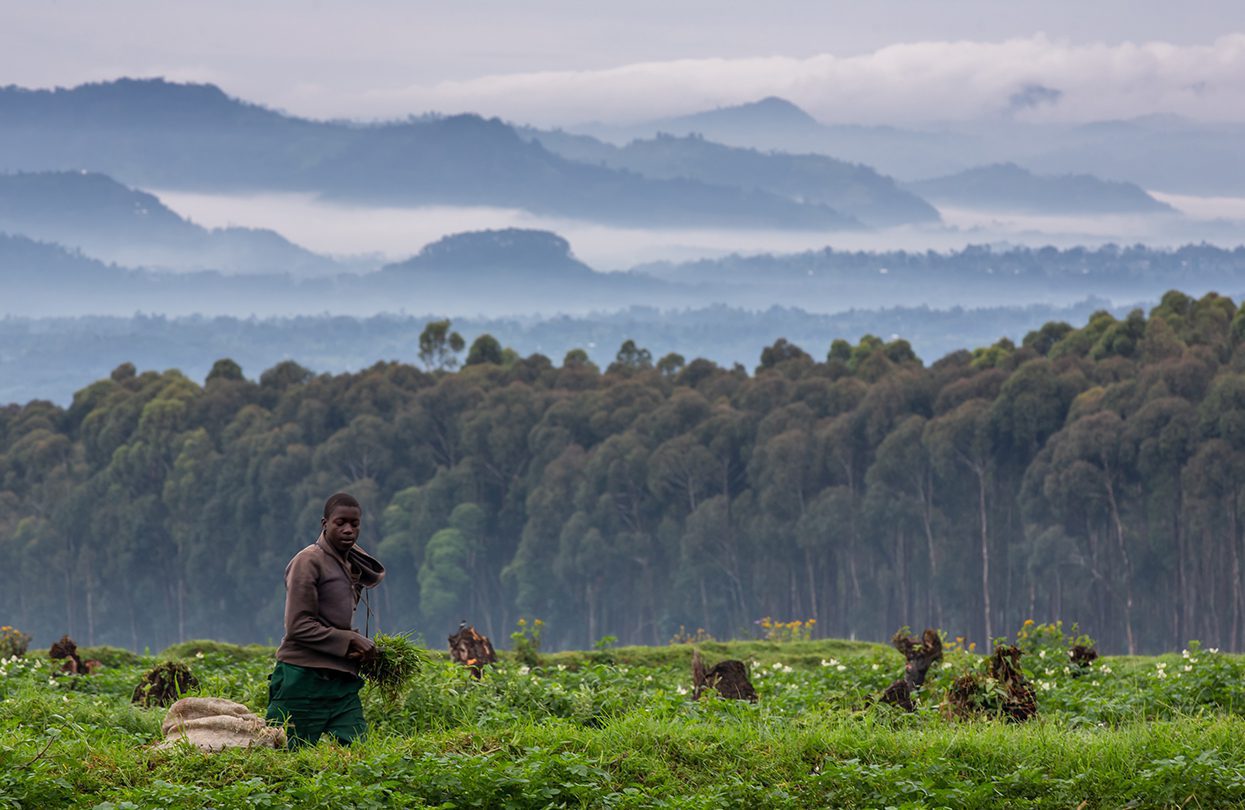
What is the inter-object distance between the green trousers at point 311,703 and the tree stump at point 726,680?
17.1 ft

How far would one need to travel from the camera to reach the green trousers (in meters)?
11.6

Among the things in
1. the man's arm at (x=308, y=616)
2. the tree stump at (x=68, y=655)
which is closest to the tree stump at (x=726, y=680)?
the man's arm at (x=308, y=616)

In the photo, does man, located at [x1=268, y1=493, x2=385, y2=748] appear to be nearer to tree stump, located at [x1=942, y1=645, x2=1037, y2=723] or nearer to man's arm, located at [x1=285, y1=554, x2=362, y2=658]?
man's arm, located at [x1=285, y1=554, x2=362, y2=658]

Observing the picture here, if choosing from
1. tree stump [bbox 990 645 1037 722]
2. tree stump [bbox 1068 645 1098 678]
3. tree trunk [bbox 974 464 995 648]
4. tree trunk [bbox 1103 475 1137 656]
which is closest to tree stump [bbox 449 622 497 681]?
tree stump [bbox 990 645 1037 722]

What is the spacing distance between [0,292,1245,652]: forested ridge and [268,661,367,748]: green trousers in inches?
2303

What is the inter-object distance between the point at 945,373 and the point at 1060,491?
40.6 feet

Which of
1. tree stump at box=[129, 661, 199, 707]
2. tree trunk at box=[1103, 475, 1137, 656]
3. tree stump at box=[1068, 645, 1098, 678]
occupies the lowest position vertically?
tree trunk at box=[1103, 475, 1137, 656]

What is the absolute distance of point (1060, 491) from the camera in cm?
6912

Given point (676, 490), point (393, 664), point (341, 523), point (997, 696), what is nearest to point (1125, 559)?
point (676, 490)

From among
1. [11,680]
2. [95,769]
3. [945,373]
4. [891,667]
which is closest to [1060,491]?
[945,373]

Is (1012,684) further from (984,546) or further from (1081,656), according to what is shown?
(984,546)

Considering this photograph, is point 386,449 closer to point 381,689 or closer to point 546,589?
point 546,589

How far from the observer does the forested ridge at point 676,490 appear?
69188 mm

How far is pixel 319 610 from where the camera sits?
455 inches
